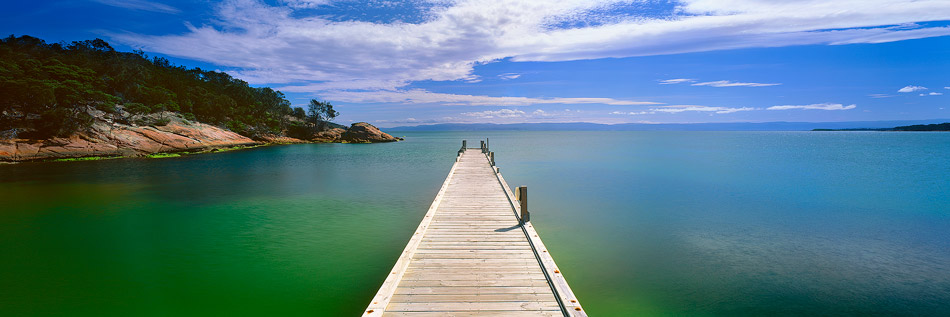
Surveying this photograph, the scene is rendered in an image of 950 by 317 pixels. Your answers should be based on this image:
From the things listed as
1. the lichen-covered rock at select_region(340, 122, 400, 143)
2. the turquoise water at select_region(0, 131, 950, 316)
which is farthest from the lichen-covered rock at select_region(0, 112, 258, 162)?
the lichen-covered rock at select_region(340, 122, 400, 143)

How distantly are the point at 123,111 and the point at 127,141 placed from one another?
30.3 feet

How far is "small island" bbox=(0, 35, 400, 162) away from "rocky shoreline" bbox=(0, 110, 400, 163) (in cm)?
9

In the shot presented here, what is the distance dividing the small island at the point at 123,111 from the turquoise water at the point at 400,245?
18114 millimetres

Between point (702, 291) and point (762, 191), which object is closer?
point (702, 291)

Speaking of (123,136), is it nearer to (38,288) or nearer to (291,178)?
(291,178)

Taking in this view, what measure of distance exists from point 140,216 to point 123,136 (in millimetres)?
36608

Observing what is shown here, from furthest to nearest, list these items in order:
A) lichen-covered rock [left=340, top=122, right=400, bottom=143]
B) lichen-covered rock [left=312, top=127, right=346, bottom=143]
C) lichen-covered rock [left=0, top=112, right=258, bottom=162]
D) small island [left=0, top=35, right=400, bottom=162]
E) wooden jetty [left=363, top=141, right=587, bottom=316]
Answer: lichen-covered rock [left=340, top=122, right=400, bottom=143] → lichen-covered rock [left=312, top=127, right=346, bottom=143] → small island [left=0, top=35, right=400, bottom=162] → lichen-covered rock [left=0, top=112, right=258, bottom=162] → wooden jetty [left=363, top=141, right=587, bottom=316]

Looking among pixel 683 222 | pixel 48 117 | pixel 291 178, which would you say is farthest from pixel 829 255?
pixel 48 117

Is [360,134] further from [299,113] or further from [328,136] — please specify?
[299,113]

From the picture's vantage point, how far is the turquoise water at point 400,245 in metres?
8.37

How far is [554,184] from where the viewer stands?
1006 inches

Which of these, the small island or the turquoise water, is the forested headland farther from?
the turquoise water

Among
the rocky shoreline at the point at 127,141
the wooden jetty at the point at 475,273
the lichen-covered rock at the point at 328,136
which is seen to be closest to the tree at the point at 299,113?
the lichen-covered rock at the point at 328,136

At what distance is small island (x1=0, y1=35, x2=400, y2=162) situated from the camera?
37.3 metres
